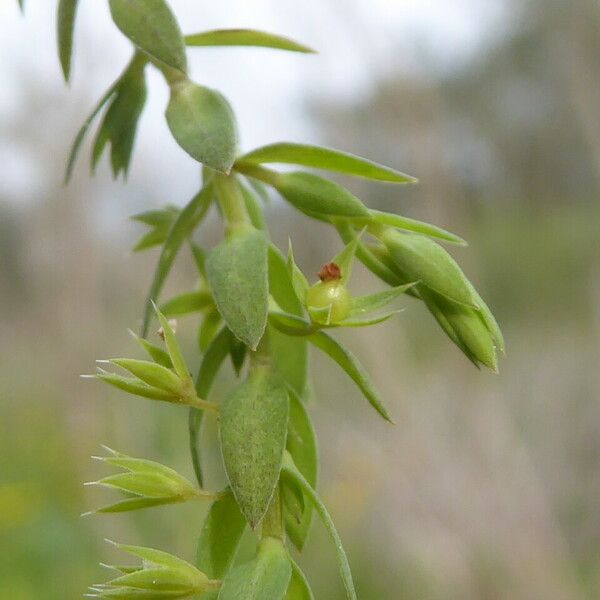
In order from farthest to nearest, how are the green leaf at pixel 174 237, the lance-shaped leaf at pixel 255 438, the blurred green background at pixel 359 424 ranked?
the blurred green background at pixel 359 424 → the green leaf at pixel 174 237 → the lance-shaped leaf at pixel 255 438

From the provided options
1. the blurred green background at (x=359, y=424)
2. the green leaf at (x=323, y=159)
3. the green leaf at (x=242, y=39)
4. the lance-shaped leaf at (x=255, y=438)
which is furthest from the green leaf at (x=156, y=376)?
the blurred green background at (x=359, y=424)

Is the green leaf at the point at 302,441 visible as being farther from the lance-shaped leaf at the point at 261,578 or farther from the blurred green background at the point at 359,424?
the blurred green background at the point at 359,424

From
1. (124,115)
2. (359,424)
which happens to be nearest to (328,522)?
(124,115)

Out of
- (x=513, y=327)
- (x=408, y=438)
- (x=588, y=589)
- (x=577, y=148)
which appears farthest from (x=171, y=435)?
(x=577, y=148)

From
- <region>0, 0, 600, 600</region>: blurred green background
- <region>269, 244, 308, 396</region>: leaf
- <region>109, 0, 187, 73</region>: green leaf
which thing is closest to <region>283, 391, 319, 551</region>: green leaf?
<region>269, 244, 308, 396</region>: leaf

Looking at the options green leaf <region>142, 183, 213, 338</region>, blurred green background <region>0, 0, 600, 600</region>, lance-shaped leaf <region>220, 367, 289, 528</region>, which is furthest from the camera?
blurred green background <region>0, 0, 600, 600</region>

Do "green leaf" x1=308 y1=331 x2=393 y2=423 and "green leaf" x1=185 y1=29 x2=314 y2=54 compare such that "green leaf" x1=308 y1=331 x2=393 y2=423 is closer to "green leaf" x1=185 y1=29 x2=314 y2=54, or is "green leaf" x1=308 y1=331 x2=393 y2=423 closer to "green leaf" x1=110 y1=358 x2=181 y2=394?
"green leaf" x1=110 y1=358 x2=181 y2=394
